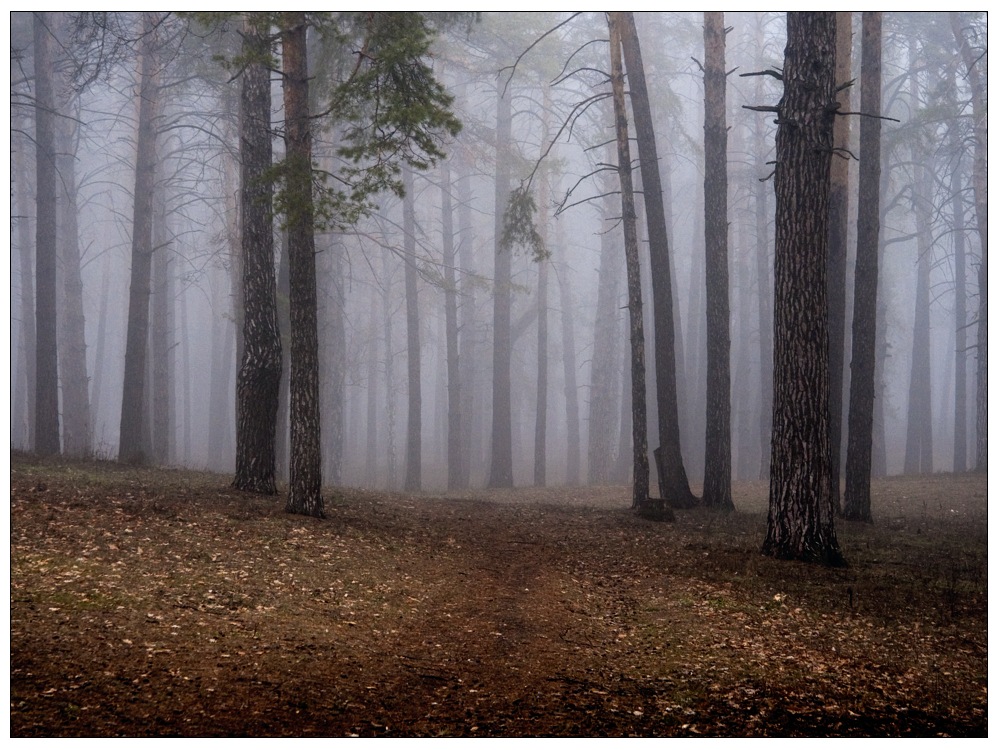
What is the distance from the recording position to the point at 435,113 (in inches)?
373

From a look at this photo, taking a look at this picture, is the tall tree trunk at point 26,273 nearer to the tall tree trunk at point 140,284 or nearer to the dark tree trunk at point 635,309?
the tall tree trunk at point 140,284

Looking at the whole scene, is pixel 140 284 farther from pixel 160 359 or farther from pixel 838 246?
pixel 838 246

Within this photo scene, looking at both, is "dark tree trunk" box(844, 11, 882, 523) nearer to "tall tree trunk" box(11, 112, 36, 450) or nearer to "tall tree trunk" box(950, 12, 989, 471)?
"tall tree trunk" box(950, 12, 989, 471)

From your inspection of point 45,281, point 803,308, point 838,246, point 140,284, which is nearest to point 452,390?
point 140,284

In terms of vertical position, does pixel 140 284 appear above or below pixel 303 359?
above

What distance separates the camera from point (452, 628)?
628cm

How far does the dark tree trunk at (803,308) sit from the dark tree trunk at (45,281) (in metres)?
12.6

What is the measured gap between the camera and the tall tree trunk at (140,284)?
16.0 m

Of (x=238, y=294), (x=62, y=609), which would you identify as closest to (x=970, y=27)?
(x=238, y=294)

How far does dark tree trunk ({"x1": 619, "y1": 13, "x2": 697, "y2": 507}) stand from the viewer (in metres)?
13.7

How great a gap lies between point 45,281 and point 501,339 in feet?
42.5

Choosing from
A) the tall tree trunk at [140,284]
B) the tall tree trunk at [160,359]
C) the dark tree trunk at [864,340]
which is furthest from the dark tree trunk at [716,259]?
the tall tree trunk at [160,359]

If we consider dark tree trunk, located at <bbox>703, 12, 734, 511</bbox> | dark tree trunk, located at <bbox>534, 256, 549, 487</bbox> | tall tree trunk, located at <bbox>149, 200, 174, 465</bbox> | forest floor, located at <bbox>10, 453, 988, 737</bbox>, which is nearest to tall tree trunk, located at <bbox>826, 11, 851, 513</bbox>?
dark tree trunk, located at <bbox>703, 12, 734, 511</bbox>

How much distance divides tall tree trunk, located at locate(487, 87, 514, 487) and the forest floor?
12.2m
